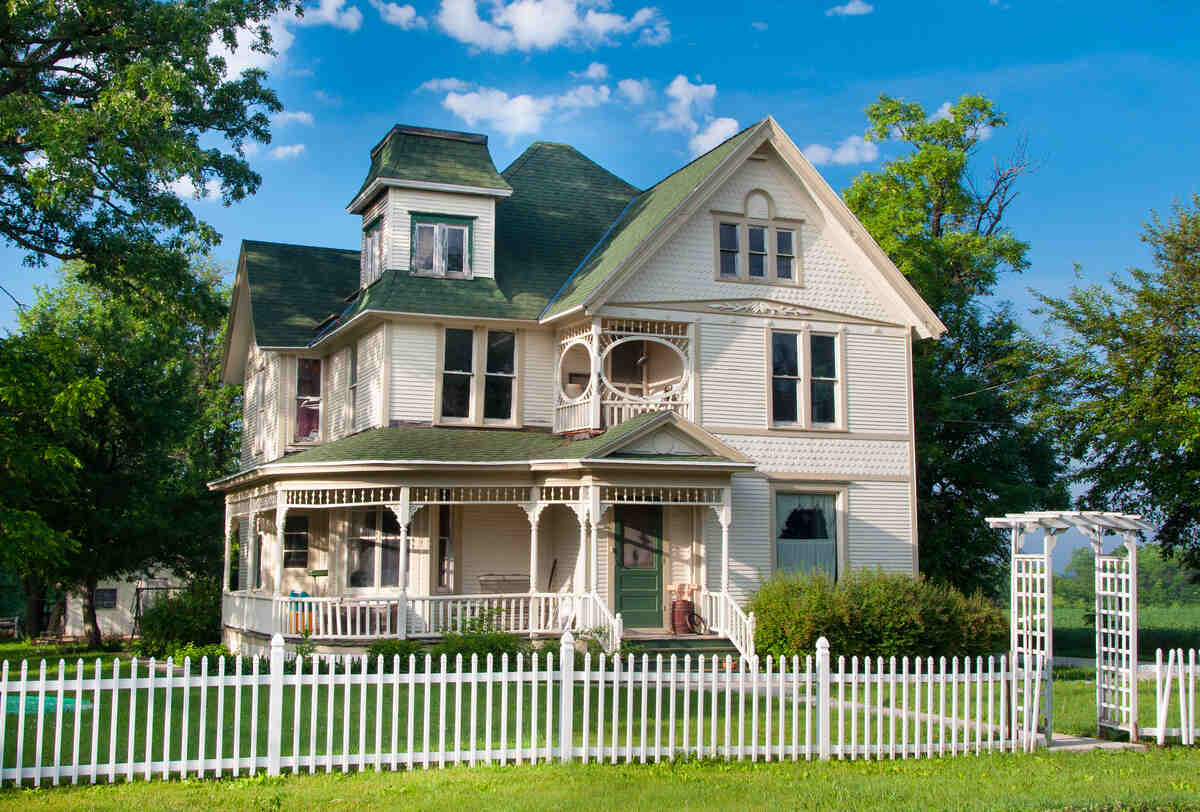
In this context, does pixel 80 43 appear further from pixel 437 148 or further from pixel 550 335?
pixel 550 335

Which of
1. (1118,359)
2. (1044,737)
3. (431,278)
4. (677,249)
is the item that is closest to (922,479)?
(1118,359)

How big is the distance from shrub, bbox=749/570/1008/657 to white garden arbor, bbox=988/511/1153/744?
5439 millimetres

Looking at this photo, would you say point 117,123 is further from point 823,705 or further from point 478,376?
point 823,705

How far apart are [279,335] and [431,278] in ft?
16.3

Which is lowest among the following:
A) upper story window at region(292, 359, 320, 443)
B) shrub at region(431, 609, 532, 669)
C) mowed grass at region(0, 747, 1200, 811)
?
mowed grass at region(0, 747, 1200, 811)

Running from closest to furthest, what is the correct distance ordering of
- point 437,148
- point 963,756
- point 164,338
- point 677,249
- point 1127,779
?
point 1127,779 < point 963,756 < point 677,249 < point 437,148 < point 164,338

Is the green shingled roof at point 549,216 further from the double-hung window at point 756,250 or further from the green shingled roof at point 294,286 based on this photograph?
the green shingled roof at point 294,286

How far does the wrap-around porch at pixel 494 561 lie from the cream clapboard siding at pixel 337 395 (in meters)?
1.99

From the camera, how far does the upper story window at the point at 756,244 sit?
24.6m

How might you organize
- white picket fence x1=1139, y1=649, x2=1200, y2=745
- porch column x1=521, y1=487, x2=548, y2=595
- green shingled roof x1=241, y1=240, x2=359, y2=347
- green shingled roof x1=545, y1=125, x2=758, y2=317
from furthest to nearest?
green shingled roof x1=241, y1=240, x2=359, y2=347 < green shingled roof x1=545, y1=125, x2=758, y2=317 < porch column x1=521, y1=487, x2=548, y2=595 < white picket fence x1=1139, y1=649, x2=1200, y2=745

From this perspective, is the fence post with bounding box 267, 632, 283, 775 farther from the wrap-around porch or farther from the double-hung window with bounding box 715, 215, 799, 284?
the double-hung window with bounding box 715, 215, 799, 284

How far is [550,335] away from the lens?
982 inches

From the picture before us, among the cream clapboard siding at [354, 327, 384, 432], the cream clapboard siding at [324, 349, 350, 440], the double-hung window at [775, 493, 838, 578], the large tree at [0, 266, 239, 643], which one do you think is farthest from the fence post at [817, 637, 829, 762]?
the large tree at [0, 266, 239, 643]

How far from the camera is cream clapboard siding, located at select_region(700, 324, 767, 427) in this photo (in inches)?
940
